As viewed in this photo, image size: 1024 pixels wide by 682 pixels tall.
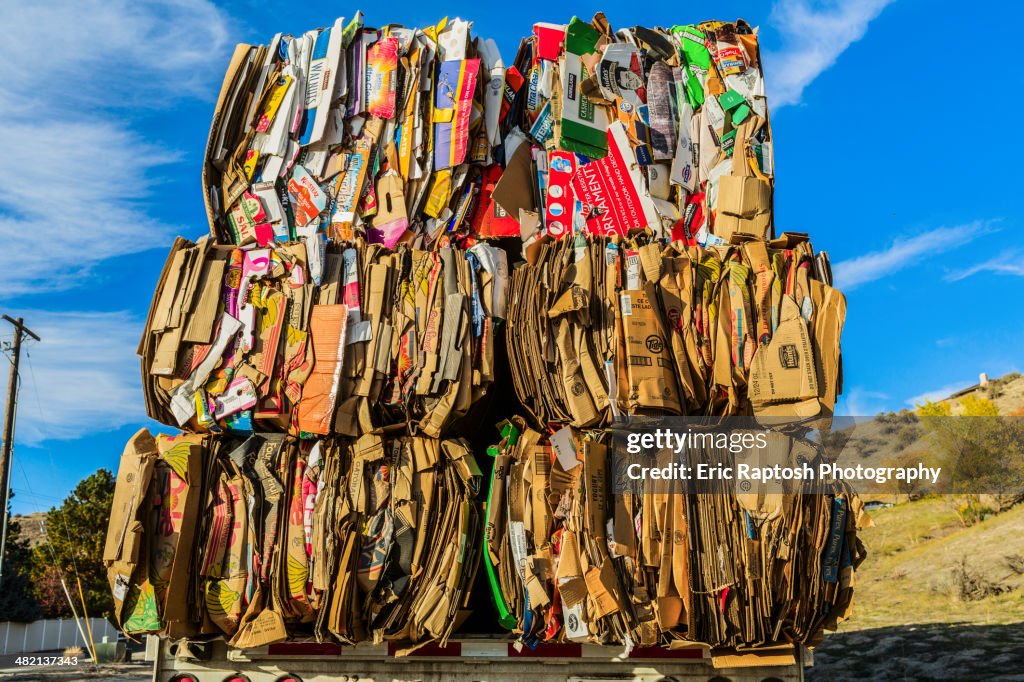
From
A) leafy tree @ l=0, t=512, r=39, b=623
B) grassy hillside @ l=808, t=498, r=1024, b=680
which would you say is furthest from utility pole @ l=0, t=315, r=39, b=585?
grassy hillside @ l=808, t=498, r=1024, b=680

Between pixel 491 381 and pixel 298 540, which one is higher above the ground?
pixel 491 381

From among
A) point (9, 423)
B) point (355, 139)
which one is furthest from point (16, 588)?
point (355, 139)

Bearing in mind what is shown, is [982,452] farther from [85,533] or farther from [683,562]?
[85,533]

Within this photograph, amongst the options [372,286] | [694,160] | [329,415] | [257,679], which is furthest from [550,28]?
[257,679]

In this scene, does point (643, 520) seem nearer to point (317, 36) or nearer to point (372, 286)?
point (372, 286)

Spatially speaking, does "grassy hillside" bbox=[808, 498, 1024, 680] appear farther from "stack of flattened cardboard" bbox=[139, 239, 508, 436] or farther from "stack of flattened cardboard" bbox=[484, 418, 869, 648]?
"stack of flattened cardboard" bbox=[139, 239, 508, 436]

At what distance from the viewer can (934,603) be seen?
41.7 ft

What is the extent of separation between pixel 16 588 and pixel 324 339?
24815 mm

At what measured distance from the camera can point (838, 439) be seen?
355cm

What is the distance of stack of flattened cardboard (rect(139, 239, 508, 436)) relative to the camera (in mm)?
3812

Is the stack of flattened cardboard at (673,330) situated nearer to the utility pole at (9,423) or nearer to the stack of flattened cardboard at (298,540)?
the stack of flattened cardboard at (298,540)

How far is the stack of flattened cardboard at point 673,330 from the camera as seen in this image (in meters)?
3.53

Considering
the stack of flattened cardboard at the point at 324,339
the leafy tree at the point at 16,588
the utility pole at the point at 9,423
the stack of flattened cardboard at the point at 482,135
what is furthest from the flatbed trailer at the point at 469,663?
the leafy tree at the point at 16,588

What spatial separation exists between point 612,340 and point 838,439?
950 mm
